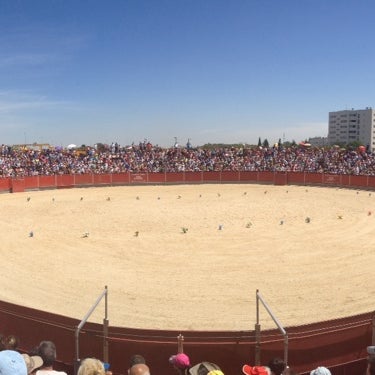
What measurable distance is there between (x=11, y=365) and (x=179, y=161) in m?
39.8

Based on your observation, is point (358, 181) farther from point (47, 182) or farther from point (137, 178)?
point (47, 182)

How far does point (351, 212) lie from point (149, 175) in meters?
20.9

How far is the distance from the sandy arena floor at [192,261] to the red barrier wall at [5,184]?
9259 millimetres

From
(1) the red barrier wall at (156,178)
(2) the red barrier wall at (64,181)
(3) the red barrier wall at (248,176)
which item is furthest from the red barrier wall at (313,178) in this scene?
(2) the red barrier wall at (64,181)

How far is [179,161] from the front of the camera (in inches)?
1704

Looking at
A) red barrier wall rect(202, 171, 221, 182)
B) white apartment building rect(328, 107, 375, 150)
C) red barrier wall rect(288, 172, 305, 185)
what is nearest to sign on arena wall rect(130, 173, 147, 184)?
red barrier wall rect(202, 171, 221, 182)

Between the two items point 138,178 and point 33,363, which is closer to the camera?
point 33,363

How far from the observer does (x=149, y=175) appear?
39438mm

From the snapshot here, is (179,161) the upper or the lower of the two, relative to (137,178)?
upper

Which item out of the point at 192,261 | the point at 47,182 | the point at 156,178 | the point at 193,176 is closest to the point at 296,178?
the point at 193,176

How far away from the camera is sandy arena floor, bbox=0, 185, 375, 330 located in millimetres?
9445

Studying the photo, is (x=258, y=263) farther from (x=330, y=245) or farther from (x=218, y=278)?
(x=330, y=245)

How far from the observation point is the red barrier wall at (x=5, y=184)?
106 ft

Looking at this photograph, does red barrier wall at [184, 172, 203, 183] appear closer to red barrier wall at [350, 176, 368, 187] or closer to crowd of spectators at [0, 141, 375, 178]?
crowd of spectators at [0, 141, 375, 178]
